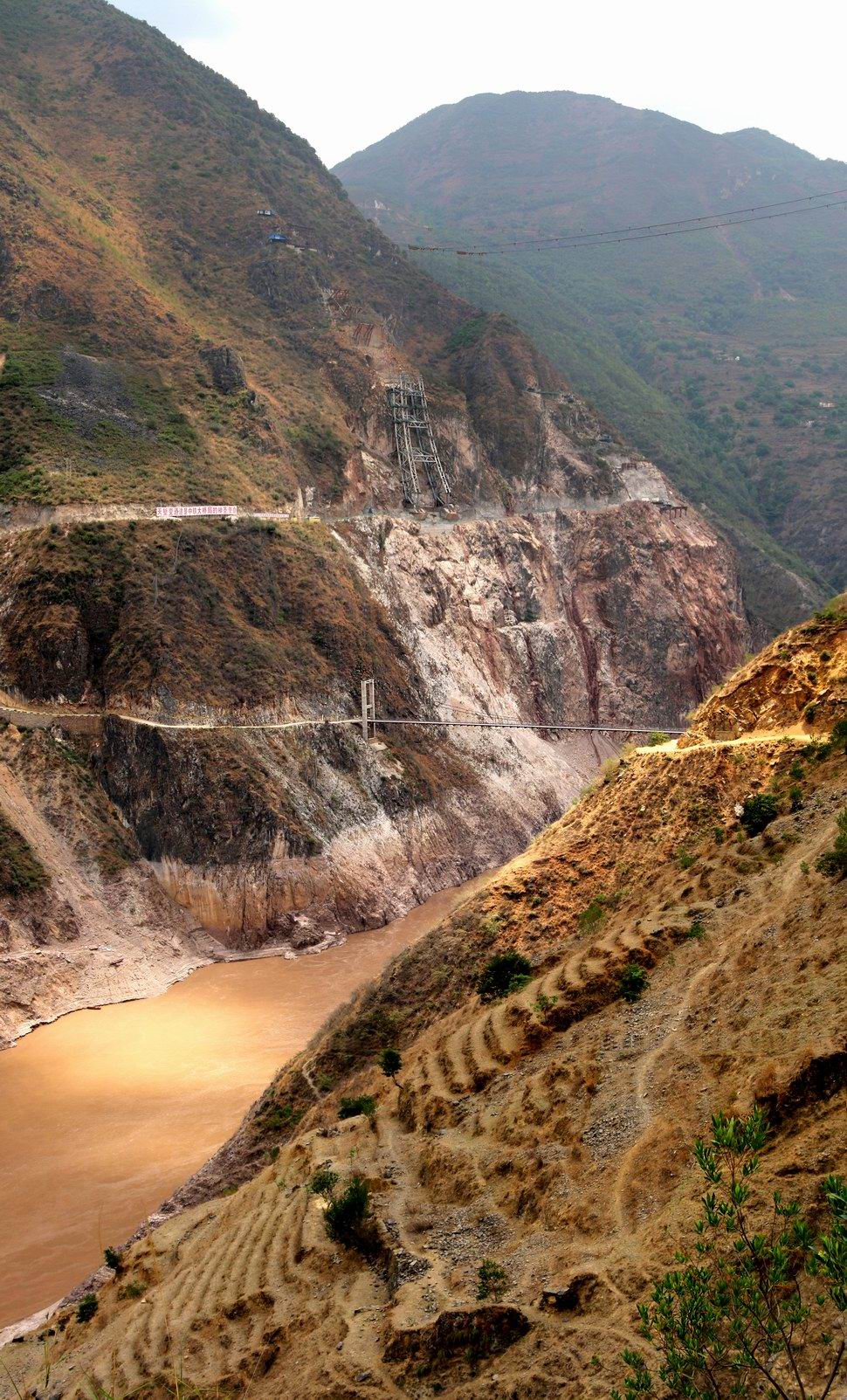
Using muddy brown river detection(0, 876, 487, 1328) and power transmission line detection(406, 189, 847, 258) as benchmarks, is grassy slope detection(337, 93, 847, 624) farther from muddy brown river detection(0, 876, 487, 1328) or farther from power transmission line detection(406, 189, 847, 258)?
muddy brown river detection(0, 876, 487, 1328)

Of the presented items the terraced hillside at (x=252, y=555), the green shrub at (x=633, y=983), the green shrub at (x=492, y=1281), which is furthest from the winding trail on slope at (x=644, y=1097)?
the terraced hillside at (x=252, y=555)

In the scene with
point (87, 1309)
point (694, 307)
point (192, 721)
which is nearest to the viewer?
point (87, 1309)

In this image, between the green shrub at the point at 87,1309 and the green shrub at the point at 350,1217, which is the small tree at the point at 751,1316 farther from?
the green shrub at the point at 87,1309

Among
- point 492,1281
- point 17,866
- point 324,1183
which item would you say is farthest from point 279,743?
point 492,1281

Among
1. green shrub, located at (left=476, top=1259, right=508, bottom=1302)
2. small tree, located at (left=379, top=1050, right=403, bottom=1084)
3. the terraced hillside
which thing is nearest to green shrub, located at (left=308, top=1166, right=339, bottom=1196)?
small tree, located at (left=379, top=1050, right=403, bottom=1084)

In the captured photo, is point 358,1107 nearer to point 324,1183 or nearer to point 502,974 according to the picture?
point 324,1183

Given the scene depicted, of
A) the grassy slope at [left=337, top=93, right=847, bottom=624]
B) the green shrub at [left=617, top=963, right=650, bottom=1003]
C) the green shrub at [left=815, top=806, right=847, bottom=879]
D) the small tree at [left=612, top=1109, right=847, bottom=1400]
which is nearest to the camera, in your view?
the small tree at [left=612, top=1109, right=847, bottom=1400]
